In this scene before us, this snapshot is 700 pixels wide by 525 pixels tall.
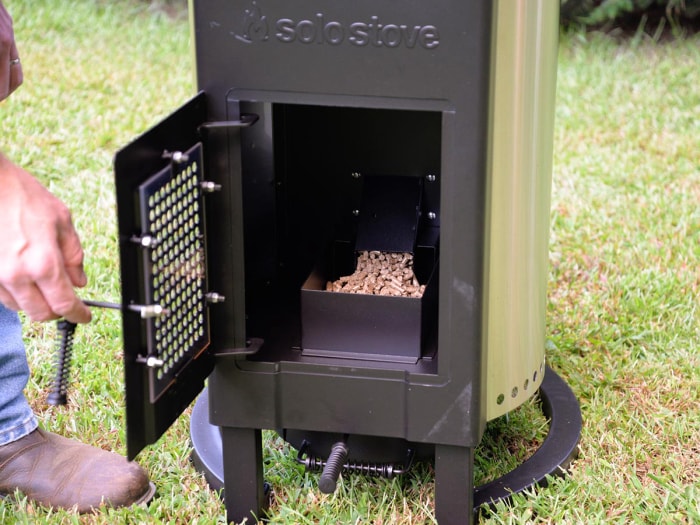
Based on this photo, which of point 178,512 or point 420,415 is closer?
point 420,415

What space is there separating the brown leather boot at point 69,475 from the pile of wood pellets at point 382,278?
52 cm

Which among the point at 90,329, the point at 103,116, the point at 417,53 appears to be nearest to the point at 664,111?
the point at 103,116

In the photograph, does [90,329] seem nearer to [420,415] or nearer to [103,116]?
[420,415]

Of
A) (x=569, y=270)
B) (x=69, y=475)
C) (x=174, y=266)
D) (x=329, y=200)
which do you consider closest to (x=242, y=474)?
(x=69, y=475)

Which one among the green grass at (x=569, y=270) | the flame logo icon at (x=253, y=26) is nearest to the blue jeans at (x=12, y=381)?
the green grass at (x=569, y=270)

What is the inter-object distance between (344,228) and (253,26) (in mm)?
610

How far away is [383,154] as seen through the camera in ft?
6.58

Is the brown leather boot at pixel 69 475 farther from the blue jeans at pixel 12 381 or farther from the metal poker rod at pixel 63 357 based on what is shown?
the metal poker rod at pixel 63 357

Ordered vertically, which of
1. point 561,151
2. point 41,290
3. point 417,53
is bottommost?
point 561,151

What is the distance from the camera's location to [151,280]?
1476mm

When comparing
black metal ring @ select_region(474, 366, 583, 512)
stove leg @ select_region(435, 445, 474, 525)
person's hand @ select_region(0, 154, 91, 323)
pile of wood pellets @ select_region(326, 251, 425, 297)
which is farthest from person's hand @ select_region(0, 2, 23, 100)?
black metal ring @ select_region(474, 366, 583, 512)

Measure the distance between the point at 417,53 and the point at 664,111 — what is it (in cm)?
281

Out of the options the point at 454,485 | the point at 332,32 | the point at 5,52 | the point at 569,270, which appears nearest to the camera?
the point at 332,32

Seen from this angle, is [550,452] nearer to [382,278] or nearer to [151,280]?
[382,278]
